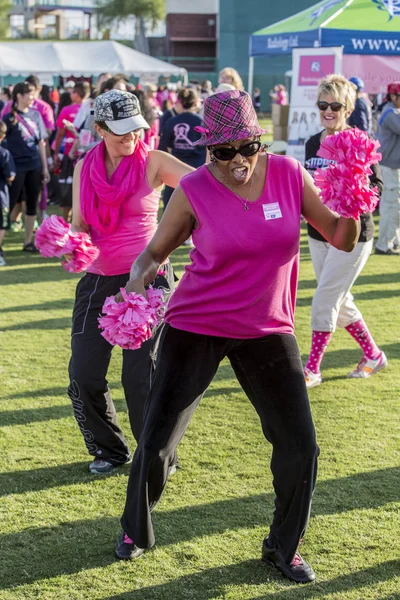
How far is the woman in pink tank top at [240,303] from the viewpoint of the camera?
3549mm

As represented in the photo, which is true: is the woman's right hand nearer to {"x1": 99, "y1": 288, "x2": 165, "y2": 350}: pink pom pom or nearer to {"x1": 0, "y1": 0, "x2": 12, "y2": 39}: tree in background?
{"x1": 99, "y1": 288, "x2": 165, "y2": 350}: pink pom pom

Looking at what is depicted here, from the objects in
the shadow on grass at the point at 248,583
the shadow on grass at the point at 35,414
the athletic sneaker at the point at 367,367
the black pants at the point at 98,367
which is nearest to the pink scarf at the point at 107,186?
the black pants at the point at 98,367

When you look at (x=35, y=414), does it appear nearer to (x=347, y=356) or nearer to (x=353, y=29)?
(x=347, y=356)

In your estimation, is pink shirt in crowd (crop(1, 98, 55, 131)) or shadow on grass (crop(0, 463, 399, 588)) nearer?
Answer: shadow on grass (crop(0, 463, 399, 588))

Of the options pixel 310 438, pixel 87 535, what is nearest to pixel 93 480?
pixel 87 535

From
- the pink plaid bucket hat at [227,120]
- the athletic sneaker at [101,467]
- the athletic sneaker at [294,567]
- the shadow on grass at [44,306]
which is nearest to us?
the pink plaid bucket hat at [227,120]

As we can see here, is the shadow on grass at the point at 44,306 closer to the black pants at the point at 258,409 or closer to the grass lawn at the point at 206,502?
the grass lawn at the point at 206,502

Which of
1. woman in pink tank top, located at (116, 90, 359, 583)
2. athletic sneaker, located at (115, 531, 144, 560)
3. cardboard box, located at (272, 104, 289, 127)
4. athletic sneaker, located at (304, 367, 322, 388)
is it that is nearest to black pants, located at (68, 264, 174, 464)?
athletic sneaker, located at (115, 531, 144, 560)

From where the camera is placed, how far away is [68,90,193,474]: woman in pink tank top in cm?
470

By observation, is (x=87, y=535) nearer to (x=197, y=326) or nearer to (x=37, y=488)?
(x=37, y=488)

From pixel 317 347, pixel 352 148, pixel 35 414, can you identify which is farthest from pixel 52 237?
pixel 317 347

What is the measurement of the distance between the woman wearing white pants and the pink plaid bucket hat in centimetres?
259

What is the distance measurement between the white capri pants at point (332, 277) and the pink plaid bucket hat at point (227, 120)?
2847 millimetres

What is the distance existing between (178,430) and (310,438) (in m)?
0.57
